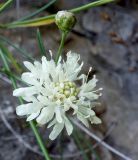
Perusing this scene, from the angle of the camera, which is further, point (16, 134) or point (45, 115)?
point (16, 134)

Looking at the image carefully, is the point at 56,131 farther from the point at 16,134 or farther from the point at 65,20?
the point at 16,134

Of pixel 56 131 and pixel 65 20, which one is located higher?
pixel 65 20

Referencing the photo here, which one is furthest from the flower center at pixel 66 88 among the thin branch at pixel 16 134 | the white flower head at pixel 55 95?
the thin branch at pixel 16 134

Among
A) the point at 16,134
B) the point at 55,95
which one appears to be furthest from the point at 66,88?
the point at 16,134

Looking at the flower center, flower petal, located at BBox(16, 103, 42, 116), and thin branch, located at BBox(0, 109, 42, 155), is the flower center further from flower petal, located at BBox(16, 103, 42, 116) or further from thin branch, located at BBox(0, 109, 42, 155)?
thin branch, located at BBox(0, 109, 42, 155)

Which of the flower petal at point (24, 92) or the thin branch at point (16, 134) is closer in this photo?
the flower petal at point (24, 92)

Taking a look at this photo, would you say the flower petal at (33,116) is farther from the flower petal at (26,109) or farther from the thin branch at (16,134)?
the thin branch at (16,134)

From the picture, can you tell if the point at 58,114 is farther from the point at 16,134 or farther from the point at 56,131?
the point at 16,134

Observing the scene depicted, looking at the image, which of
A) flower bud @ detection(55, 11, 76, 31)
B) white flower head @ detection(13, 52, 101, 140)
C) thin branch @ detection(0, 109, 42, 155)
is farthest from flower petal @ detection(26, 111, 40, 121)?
thin branch @ detection(0, 109, 42, 155)

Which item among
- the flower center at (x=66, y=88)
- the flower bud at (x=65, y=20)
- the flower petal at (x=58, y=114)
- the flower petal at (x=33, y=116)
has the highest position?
the flower bud at (x=65, y=20)
